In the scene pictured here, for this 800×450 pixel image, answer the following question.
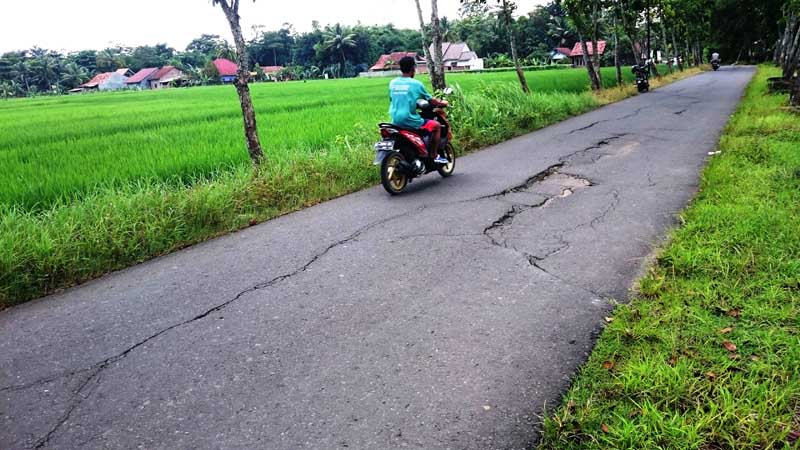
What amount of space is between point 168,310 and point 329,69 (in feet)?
247

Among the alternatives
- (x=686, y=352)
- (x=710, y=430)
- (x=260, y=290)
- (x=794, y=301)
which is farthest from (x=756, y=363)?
(x=260, y=290)

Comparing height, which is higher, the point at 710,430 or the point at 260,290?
the point at 260,290

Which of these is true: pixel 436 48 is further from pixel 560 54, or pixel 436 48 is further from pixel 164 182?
pixel 560 54

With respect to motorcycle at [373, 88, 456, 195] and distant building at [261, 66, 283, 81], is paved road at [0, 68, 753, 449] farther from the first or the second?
distant building at [261, 66, 283, 81]

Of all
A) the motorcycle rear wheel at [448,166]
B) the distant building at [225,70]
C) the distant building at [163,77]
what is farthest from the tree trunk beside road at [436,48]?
the distant building at [163,77]

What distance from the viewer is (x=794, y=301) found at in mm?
2980

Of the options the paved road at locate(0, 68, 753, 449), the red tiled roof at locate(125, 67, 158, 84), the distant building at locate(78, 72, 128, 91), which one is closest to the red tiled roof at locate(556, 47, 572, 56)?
the red tiled roof at locate(125, 67, 158, 84)

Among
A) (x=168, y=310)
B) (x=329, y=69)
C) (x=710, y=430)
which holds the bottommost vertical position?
(x=710, y=430)

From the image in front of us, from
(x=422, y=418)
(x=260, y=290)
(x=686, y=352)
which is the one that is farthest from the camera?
(x=260, y=290)

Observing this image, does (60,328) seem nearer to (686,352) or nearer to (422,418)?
(422,418)

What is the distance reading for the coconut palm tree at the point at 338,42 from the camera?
7262cm

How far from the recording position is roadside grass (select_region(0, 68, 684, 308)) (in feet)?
14.3

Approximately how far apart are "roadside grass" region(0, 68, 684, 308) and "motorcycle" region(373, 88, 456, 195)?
27.8 inches

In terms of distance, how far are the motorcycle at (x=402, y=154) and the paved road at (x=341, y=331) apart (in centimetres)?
73
